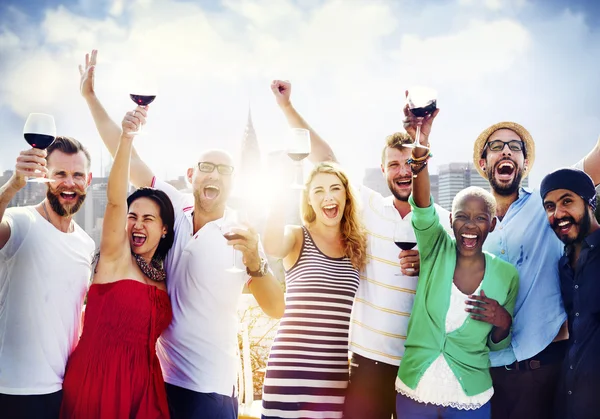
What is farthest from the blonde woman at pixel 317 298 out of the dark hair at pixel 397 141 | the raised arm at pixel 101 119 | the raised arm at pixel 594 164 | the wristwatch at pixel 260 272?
the raised arm at pixel 594 164

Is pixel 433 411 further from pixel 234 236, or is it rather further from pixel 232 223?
pixel 232 223

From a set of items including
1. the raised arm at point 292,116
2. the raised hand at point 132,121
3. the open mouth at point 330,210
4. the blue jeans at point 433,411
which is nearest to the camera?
the raised hand at point 132,121

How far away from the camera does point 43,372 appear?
104 inches

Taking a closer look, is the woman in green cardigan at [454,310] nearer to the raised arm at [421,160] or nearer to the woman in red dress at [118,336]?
the raised arm at [421,160]

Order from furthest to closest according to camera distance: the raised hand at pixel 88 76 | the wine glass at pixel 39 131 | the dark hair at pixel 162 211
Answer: the raised hand at pixel 88 76 → the dark hair at pixel 162 211 → the wine glass at pixel 39 131

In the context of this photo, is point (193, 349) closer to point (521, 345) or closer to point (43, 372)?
point (43, 372)

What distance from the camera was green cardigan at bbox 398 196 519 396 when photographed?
2672 mm

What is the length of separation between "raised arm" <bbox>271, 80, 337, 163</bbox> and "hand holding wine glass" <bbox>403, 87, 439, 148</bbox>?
1133 mm

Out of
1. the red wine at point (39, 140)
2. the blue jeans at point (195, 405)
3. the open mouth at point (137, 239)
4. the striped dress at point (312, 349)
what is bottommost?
the blue jeans at point (195, 405)

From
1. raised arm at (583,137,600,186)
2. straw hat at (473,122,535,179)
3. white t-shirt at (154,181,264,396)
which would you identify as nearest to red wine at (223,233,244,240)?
white t-shirt at (154,181,264,396)

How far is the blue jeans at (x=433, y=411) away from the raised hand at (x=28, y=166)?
2.21 m

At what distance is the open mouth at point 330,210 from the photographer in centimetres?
311

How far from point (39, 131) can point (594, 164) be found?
127 inches

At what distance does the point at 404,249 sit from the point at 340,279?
41 centimetres
